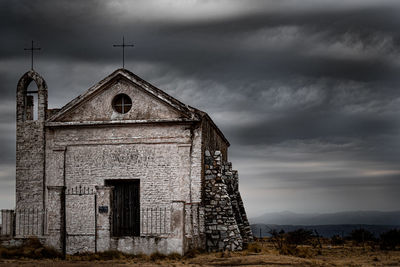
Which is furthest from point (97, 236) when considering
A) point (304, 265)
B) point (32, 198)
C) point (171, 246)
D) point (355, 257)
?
point (355, 257)

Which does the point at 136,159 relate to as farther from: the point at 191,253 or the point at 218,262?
the point at 218,262

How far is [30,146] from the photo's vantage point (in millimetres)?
23844

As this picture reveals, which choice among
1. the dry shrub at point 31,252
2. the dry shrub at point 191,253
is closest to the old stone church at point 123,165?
the dry shrub at point 31,252

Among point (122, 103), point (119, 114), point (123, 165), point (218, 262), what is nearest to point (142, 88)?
point (122, 103)

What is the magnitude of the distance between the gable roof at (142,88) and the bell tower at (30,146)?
766 mm

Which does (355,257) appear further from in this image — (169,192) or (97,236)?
(97,236)

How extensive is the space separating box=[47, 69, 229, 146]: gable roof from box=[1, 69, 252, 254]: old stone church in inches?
1.6

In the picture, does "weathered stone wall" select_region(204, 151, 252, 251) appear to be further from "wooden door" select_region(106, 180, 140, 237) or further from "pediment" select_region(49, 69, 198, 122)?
"wooden door" select_region(106, 180, 140, 237)

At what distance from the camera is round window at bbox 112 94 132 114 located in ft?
76.9

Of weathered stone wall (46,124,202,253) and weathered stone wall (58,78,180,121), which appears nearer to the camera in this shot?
weathered stone wall (46,124,202,253)

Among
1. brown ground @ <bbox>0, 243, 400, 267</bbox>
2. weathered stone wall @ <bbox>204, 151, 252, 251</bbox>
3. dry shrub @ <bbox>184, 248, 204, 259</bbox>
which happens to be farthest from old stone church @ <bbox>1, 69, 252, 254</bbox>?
brown ground @ <bbox>0, 243, 400, 267</bbox>

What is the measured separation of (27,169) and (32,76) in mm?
3908

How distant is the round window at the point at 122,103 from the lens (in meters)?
23.5

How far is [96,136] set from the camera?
23391 millimetres
